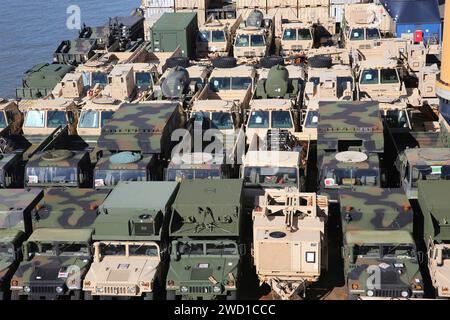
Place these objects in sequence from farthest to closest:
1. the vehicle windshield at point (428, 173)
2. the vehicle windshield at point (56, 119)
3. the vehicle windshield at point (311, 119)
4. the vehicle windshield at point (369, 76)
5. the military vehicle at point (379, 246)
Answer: the vehicle windshield at point (369, 76), the vehicle windshield at point (56, 119), the vehicle windshield at point (311, 119), the vehicle windshield at point (428, 173), the military vehicle at point (379, 246)

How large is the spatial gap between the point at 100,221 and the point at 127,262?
1.21 m

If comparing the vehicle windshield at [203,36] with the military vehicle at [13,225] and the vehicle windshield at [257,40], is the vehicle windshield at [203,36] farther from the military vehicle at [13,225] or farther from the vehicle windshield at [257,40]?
the military vehicle at [13,225]

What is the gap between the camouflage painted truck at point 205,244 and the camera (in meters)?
16.8

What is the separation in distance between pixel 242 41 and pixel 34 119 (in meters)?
13.2

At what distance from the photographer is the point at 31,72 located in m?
37.0

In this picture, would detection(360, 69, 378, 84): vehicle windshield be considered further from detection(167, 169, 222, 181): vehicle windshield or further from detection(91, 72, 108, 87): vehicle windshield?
detection(91, 72, 108, 87): vehicle windshield

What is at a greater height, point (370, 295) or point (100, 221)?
point (100, 221)

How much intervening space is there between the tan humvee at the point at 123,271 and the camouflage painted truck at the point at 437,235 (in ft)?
21.5

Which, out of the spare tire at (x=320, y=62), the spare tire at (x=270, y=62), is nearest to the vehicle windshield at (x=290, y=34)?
the spare tire at (x=270, y=62)

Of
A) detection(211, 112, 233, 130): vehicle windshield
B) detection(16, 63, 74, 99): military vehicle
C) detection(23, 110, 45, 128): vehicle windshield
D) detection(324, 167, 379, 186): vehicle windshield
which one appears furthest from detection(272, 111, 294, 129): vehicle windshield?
detection(16, 63, 74, 99): military vehicle

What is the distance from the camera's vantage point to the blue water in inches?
2208

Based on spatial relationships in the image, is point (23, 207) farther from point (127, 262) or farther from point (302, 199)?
point (302, 199)

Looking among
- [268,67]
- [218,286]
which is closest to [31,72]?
[268,67]

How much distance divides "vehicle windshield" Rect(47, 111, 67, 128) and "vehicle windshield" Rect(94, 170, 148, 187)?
6.31 m
